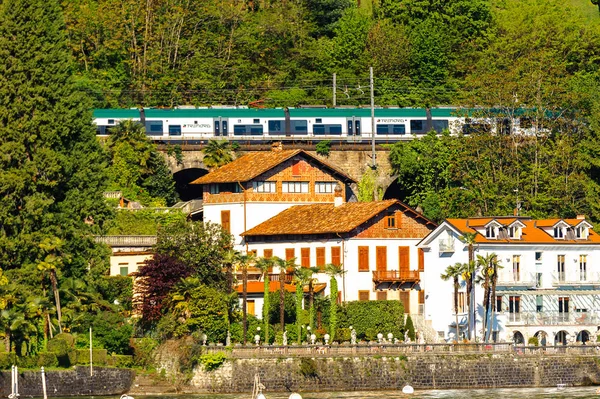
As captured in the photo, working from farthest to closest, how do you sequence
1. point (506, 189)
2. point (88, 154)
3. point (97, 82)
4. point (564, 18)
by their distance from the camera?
point (564, 18)
point (97, 82)
point (506, 189)
point (88, 154)

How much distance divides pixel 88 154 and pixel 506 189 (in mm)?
34851

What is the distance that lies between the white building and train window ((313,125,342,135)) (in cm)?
3325

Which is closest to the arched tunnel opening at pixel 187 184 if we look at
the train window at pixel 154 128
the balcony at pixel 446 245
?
the train window at pixel 154 128

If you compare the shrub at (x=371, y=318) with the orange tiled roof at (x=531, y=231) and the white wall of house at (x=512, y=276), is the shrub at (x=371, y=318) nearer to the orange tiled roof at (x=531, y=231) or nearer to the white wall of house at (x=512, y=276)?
the white wall of house at (x=512, y=276)

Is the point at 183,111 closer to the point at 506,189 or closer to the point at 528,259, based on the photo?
the point at 506,189

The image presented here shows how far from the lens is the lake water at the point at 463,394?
8931 centimetres

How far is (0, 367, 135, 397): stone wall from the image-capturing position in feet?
297

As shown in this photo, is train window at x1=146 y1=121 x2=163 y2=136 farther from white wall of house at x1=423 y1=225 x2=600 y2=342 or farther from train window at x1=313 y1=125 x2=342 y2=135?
white wall of house at x1=423 y1=225 x2=600 y2=342

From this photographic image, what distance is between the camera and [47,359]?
92625 millimetres

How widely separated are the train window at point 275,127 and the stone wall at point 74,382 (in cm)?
4841

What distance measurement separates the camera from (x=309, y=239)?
110688 mm

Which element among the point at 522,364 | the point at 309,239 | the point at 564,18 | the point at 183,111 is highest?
the point at 564,18

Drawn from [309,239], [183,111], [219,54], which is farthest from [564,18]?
[309,239]

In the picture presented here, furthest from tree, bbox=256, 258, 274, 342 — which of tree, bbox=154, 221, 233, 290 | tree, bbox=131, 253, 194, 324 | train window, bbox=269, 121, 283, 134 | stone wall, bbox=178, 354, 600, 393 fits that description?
train window, bbox=269, 121, 283, 134
